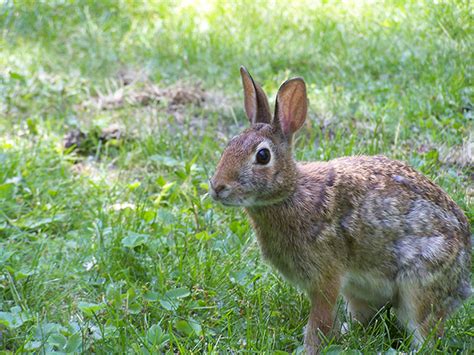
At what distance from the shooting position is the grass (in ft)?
13.0

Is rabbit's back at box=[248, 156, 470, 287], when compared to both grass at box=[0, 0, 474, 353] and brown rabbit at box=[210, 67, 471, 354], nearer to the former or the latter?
brown rabbit at box=[210, 67, 471, 354]

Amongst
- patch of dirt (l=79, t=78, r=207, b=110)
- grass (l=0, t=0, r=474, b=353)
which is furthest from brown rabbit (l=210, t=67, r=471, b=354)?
patch of dirt (l=79, t=78, r=207, b=110)

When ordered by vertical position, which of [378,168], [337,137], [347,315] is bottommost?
[347,315]

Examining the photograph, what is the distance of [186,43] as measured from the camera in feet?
25.4

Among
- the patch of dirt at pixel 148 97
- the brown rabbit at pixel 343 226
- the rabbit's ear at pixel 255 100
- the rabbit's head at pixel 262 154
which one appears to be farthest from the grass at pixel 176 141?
the rabbit's ear at pixel 255 100

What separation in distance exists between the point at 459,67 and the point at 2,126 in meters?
3.66

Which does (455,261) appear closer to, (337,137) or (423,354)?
(423,354)

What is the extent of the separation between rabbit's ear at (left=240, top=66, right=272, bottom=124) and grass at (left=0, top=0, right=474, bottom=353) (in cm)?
81

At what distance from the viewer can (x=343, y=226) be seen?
3.97 metres

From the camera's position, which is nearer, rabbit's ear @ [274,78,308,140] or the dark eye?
the dark eye

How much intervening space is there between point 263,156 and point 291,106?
359 millimetres

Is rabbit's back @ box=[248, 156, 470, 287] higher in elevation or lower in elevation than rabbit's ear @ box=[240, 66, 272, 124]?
lower

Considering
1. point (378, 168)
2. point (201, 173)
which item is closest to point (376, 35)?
point (201, 173)

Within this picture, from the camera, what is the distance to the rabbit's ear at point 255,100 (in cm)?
405
